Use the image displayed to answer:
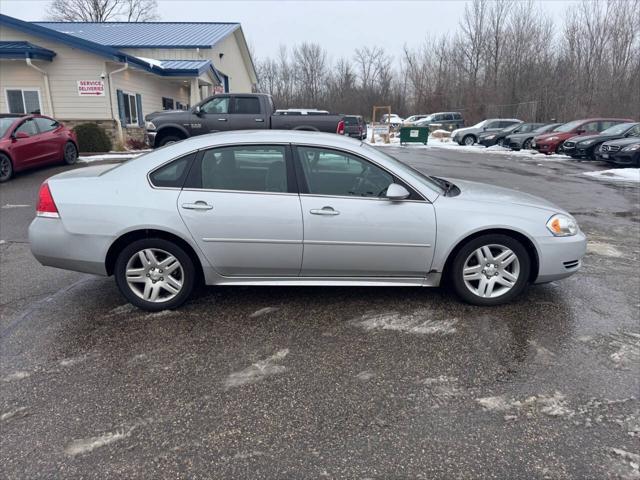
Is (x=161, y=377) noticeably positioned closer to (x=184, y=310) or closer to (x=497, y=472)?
(x=184, y=310)

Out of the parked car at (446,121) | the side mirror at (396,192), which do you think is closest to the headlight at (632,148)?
the side mirror at (396,192)

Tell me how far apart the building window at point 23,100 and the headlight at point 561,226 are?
1888cm

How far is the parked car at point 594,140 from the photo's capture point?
17797 millimetres

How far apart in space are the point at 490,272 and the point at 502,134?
25743 mm

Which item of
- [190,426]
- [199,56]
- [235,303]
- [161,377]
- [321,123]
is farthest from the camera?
[199,56]

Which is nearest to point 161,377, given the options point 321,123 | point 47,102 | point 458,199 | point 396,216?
point 396,216

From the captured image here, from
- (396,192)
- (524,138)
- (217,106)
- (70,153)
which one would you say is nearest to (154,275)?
(396,192)

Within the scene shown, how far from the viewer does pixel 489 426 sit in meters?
2.53

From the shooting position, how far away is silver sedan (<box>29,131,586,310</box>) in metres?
3.70

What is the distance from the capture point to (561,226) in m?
3.96

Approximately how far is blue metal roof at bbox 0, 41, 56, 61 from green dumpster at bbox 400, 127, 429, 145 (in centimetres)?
2001

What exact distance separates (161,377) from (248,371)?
566 mm

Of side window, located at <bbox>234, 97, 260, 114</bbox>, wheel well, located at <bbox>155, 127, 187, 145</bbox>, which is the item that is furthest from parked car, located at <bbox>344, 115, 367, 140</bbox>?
wheel well, located at <bbox>155, 127, 187, 145</bbox>

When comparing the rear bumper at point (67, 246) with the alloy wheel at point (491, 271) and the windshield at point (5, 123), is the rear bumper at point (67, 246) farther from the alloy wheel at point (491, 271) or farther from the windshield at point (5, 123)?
the windshield at point (5, 123)
